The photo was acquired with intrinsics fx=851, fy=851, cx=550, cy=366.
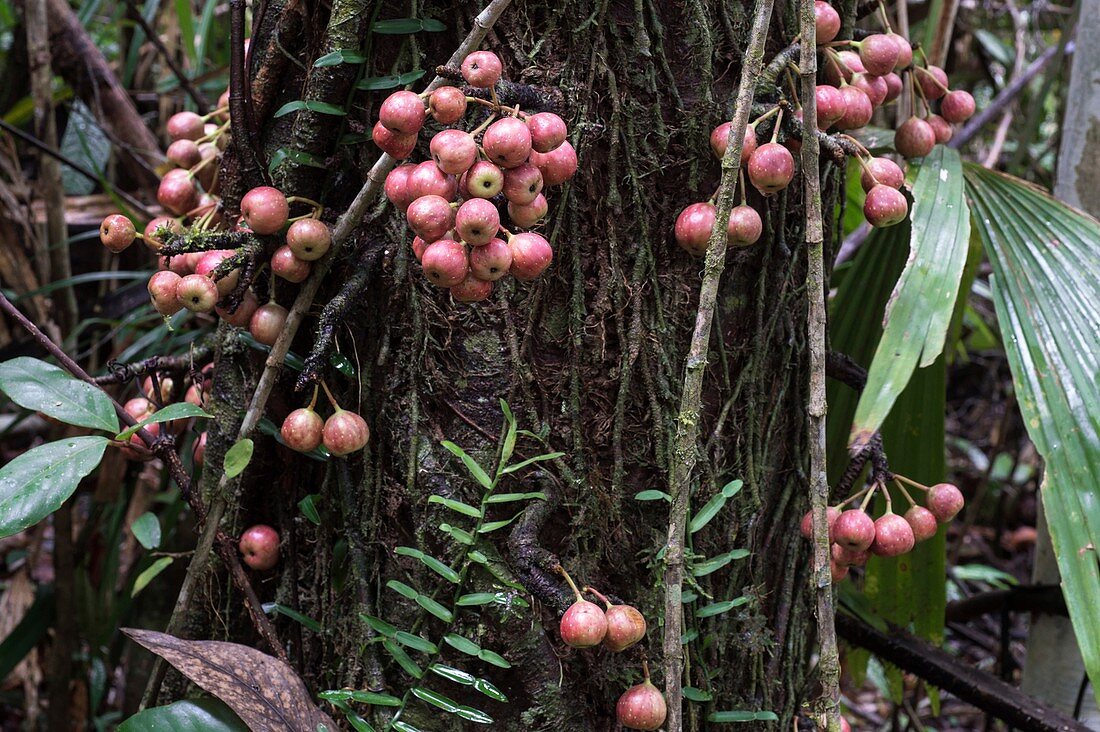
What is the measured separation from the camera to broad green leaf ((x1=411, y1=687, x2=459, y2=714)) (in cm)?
83

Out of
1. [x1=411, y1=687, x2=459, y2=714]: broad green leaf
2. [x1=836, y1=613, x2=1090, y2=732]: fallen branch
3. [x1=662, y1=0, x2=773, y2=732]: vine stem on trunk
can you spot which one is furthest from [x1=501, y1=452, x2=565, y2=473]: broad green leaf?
[x1=836, y1=613, x2=1090, y2=732]: fallen branch

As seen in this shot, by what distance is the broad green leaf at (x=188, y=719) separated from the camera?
0.82 meters

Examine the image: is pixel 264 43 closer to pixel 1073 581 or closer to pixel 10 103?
pixel 1073 581

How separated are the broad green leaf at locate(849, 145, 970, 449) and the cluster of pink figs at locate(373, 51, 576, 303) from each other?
0.40 m

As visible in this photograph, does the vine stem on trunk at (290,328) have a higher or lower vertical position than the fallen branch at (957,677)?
higher

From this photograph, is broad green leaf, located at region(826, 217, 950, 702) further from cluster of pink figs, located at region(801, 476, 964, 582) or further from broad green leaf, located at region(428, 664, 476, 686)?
broad green leaf, located at region(428, 664, 476, 686)

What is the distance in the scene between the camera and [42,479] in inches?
32.6

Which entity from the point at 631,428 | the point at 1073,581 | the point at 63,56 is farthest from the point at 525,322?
the point at 63,56

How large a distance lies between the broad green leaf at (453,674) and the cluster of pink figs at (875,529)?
0.40m

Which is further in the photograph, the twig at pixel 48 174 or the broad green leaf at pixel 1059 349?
the twig at pixel 48 174

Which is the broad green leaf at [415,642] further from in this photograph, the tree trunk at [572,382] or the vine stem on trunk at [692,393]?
the vine stem on trunk at [692,393]

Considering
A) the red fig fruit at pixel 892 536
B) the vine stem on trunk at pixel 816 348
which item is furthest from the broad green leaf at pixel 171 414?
the red fig fruit at pixel 892 536

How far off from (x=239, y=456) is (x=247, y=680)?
8.8 inches

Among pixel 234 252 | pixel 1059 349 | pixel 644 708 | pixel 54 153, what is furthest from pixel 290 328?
pixel 54 153
